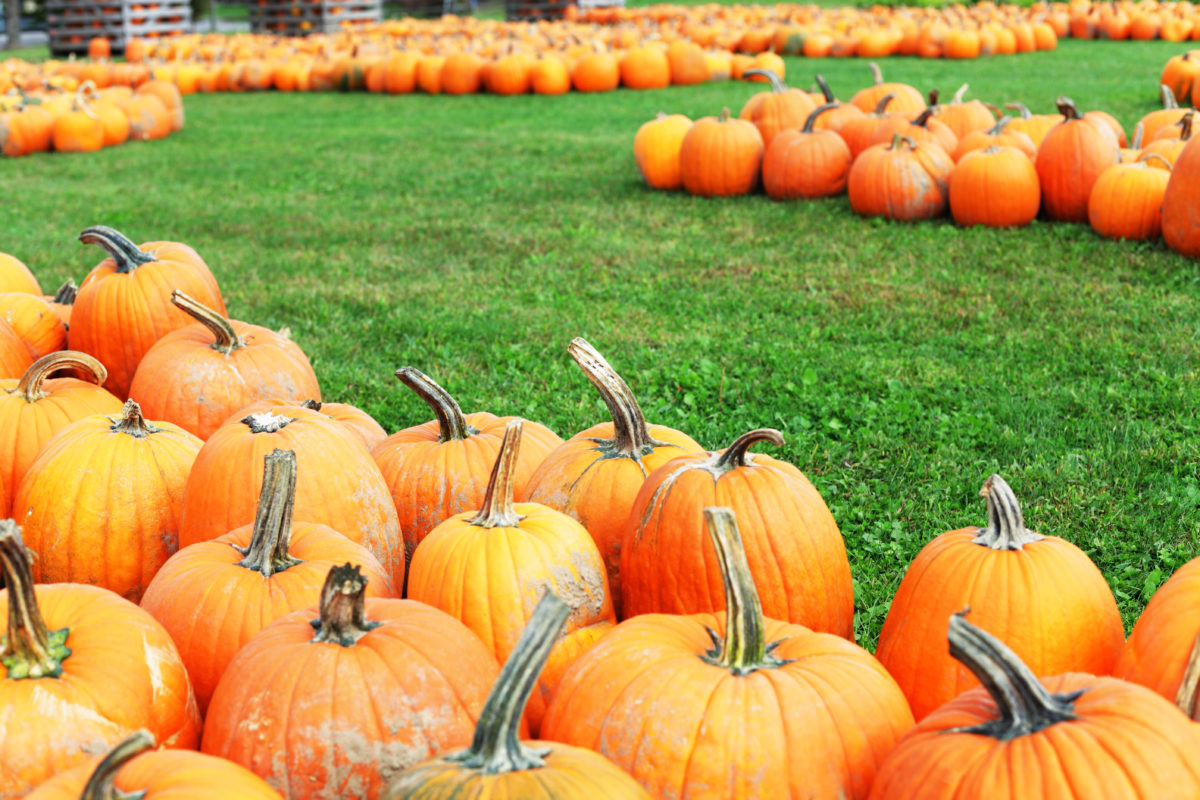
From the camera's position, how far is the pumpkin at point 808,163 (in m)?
7.59

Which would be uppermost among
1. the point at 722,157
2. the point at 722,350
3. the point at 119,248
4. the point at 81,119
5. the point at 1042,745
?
the point at 81,119

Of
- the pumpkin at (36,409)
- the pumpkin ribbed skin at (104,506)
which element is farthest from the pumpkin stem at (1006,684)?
the pumpkin at (36,409)

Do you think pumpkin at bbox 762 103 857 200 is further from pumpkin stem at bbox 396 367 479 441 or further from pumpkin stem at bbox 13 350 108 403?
pumpkin stem at bbox 13 350 108 403

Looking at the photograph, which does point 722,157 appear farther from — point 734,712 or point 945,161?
point 734,712

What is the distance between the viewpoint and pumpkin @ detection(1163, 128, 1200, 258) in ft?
18.4

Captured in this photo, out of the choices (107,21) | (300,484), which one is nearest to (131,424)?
(300,484)

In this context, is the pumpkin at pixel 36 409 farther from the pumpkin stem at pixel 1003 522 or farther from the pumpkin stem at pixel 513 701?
the pumpkin stem at pixel 1003 522

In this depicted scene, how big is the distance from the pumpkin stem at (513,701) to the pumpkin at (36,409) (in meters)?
2.10

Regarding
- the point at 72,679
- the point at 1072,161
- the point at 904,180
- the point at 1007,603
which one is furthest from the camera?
the point at 904,180

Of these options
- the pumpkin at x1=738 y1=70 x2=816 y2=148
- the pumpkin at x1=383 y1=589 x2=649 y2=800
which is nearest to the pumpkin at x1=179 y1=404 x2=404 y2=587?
the pumpkin at x1=383 y1=589 x2=649 y2=800

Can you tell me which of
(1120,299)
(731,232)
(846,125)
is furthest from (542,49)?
(1120,299)

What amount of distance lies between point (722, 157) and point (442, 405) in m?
5.59

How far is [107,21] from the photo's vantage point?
2225 cm

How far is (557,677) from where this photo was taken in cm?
209
